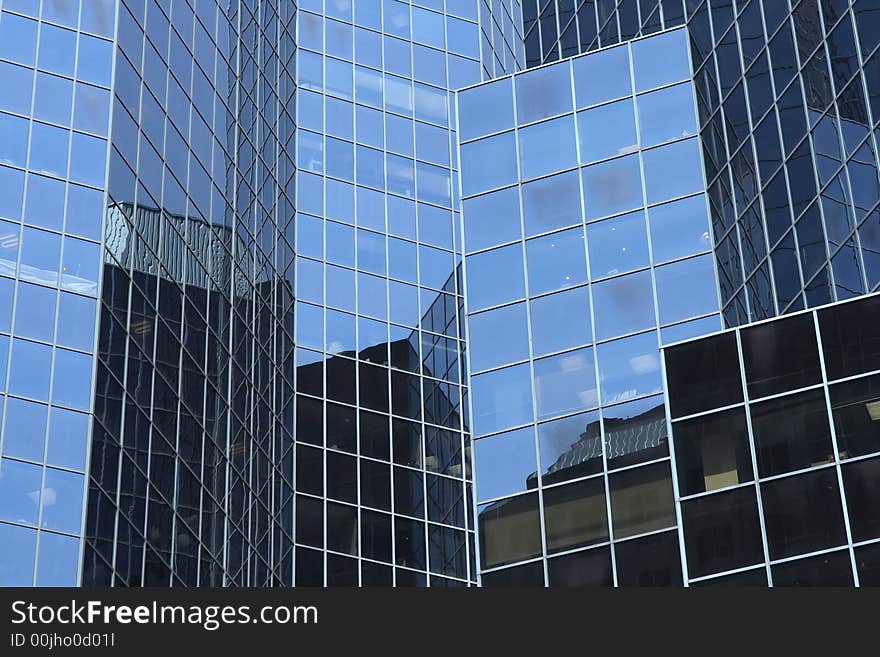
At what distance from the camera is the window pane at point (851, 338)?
155 feet

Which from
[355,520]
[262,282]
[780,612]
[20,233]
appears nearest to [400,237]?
[262,282]

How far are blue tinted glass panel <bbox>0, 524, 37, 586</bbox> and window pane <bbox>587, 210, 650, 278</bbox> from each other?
2080cm

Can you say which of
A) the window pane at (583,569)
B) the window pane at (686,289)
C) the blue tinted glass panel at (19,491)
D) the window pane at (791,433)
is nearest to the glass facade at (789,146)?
the window pane at (686,289)

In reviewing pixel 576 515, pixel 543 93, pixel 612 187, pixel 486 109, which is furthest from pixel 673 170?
pixel 576 515

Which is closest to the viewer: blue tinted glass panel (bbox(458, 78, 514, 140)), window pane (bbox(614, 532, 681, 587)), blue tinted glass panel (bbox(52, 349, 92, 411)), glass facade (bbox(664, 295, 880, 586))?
glass facade (bbox(664, 295, 880, 586))

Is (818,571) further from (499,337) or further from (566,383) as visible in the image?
(499,337)

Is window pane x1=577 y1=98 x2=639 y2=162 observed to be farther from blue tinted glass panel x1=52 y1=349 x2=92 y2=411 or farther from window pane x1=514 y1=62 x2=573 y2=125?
blue tinted glass panel x1=52 y1=349 x2=92 y2=411

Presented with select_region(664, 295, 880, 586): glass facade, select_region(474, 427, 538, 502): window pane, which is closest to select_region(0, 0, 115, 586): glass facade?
select_region(474, 427, 538, 502): window pane

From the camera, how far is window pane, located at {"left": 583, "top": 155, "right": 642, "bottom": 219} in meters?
61.0

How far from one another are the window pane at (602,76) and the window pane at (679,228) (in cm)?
579

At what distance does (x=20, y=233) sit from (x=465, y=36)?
37.3 metres

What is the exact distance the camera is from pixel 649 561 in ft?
171

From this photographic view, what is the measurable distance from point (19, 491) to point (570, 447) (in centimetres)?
1794

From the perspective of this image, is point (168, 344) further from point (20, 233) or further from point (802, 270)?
point (802, 270)
